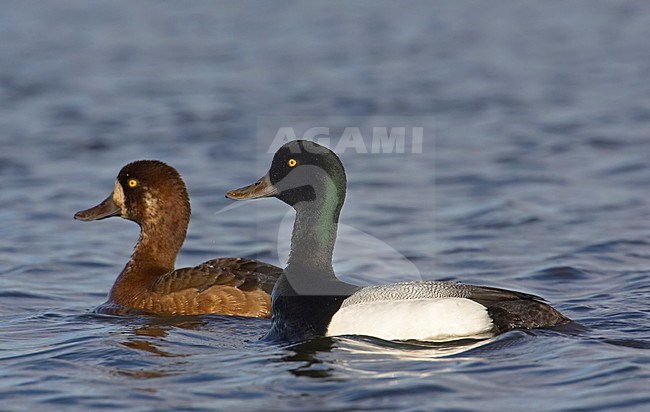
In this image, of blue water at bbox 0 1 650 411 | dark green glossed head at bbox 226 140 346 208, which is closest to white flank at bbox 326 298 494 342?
blue water at bbox 0 1 650 411

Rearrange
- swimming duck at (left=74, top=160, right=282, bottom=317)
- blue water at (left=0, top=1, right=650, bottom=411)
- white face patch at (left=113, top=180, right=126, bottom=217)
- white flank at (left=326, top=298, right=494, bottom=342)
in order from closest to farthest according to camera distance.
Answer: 1. blue water at (left=0, top=1, right=650, bottom=411)
2. white flank at (left=326, top=298, right=494, bottom=342)
3. swimming duck at (left=74, top=160, right=282, bottom=317)
4. white face patch at (left=113, top=180, right=126, bottom=217)

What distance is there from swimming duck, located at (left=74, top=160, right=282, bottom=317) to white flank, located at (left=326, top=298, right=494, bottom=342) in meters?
1.51

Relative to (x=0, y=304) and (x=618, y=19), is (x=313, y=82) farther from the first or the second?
(x=0, y=304)

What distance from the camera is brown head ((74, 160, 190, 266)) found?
9914 millimetres

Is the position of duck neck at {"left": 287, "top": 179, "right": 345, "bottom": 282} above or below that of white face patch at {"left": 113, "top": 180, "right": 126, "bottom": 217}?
below

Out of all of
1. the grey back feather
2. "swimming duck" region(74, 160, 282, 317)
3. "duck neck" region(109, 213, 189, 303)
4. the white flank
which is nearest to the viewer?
the white flank

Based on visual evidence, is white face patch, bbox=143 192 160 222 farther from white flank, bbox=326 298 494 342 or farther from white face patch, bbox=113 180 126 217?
white flank, bbox=326 298 494 342

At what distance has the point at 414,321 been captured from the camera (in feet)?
25.1

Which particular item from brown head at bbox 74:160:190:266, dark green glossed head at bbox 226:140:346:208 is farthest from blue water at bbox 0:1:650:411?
Result: dark green glossed head at bbox 226:140:346:208

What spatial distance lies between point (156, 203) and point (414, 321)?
309cm

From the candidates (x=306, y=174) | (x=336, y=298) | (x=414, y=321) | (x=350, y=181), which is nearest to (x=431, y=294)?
(x=414, y=321)

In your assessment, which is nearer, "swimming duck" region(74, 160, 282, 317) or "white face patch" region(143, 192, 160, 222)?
"swimming duck" region(74, 160, 282, 317)

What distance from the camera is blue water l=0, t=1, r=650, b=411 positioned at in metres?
7.16

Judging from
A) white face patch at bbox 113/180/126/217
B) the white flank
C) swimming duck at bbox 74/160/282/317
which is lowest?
the white flank
